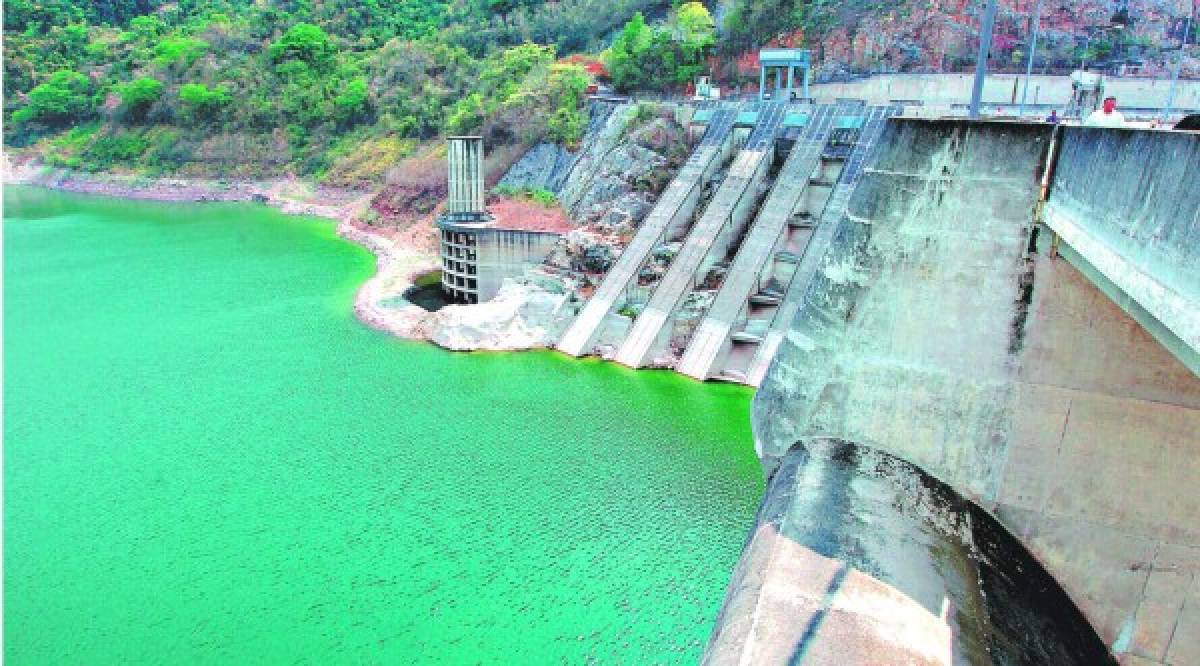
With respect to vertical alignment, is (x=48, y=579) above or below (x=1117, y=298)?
below

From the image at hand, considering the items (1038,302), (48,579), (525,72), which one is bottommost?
(48,579)

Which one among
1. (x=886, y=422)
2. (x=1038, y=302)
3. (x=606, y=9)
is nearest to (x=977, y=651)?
(x=886, y=422)

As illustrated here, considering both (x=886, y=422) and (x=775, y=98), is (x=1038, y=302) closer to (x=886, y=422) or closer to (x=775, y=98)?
(x=886, y=422)

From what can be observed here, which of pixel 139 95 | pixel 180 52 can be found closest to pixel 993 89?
pixel 139 95

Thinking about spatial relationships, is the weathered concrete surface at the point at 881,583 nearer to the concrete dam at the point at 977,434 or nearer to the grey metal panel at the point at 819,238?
the concrete dam at the point at 977,434

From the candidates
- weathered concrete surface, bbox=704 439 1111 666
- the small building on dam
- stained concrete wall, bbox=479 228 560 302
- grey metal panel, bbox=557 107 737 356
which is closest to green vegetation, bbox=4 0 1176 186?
the small building on dam
